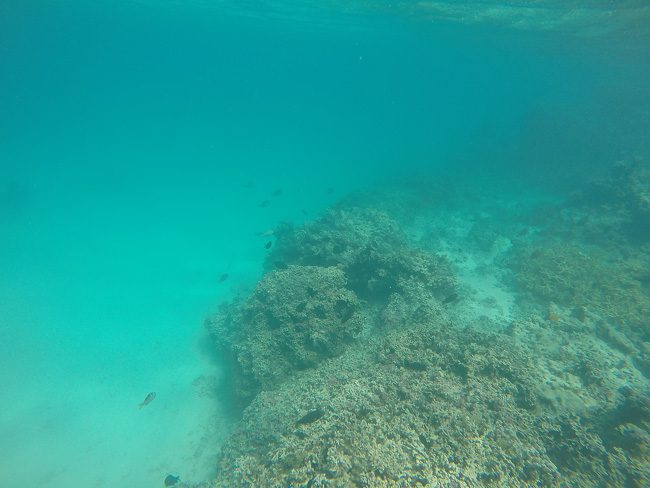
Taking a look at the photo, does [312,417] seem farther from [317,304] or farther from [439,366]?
[317,304]

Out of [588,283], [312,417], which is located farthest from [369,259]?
[588,283]

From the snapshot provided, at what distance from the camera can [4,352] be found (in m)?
13.2

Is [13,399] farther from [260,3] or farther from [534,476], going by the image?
[260,3]

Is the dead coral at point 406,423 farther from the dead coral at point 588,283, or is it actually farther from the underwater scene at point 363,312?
the dead coral at point 588,283

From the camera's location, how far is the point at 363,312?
9430 millimetres

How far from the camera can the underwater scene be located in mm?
4766

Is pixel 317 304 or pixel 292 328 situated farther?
pixel 317 304

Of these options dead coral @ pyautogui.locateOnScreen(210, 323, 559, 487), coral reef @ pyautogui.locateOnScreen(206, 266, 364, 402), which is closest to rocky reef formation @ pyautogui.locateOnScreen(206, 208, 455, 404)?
coral reef @ pyautogui.locateOnScreen(206, 266, 364, 402)

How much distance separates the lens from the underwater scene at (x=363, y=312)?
4.77 meters

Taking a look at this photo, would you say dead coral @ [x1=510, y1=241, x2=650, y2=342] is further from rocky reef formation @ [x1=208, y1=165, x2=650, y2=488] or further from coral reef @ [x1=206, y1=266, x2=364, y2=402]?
coral reef @ [x1=206, y1=266, x2=364, y2=402]

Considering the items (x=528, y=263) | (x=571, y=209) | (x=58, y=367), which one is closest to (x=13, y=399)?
(x=58, y=367)

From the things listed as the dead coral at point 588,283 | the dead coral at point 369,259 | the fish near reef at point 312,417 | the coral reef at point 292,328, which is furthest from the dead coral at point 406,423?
the dead coral at point 588,283

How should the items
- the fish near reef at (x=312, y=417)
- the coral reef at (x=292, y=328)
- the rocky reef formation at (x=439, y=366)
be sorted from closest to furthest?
the rocky reef formation at (x=439, y=366) < the fish near reef at (x=312, y=417) < the coral reef at (x=292, y=328)

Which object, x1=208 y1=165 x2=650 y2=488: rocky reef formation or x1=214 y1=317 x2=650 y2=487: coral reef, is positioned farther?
x1=208 y1=165 x2=650 y2=488: rocky reef formation
